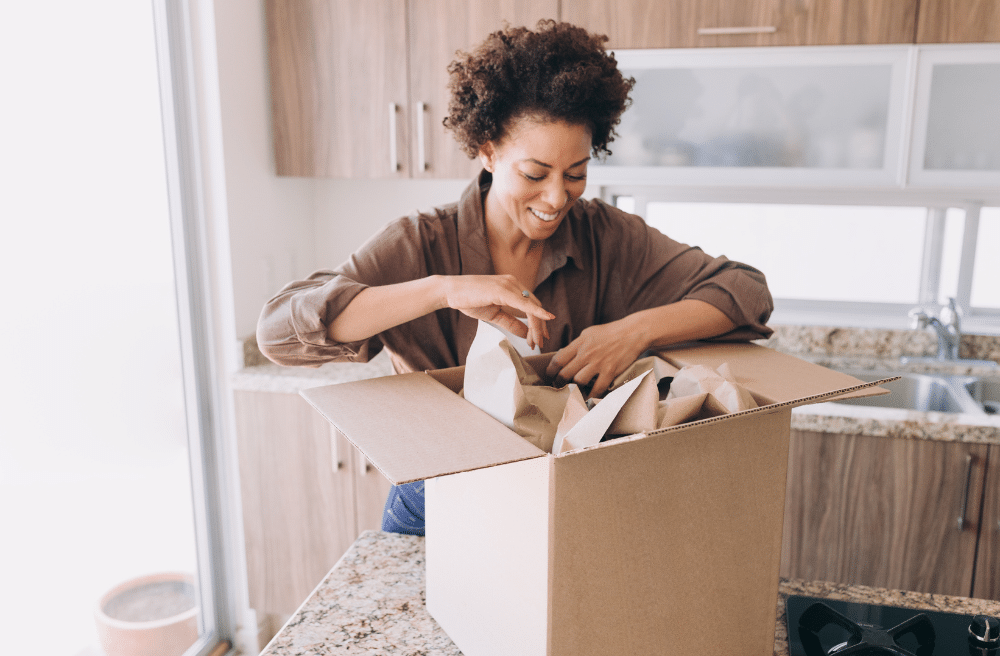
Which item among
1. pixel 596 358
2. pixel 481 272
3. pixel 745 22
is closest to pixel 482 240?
pixel 481 272

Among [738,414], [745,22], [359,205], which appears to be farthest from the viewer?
[359,205]

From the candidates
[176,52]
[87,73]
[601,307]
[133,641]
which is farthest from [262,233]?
[601,307]

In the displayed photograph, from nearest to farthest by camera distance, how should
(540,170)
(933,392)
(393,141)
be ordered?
(540,170), (933,392), (393,141)

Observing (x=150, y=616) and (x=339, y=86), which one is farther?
(x=339, y=86)

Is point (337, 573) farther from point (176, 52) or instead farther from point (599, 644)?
point (176, 52)

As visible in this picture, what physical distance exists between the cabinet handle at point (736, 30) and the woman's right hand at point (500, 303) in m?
1.47

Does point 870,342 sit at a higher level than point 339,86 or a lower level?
lower

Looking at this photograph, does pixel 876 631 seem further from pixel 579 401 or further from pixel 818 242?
pixel 818 242

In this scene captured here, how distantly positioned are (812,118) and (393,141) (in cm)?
120

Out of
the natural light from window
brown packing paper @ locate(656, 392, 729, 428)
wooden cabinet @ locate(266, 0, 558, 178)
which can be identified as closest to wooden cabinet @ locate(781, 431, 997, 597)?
the natural light from window

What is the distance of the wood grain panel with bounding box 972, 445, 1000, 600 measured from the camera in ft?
5.79

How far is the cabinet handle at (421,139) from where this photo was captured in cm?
225

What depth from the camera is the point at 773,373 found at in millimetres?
754

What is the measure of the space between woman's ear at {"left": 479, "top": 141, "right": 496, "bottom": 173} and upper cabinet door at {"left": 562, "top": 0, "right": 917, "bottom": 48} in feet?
3.67
